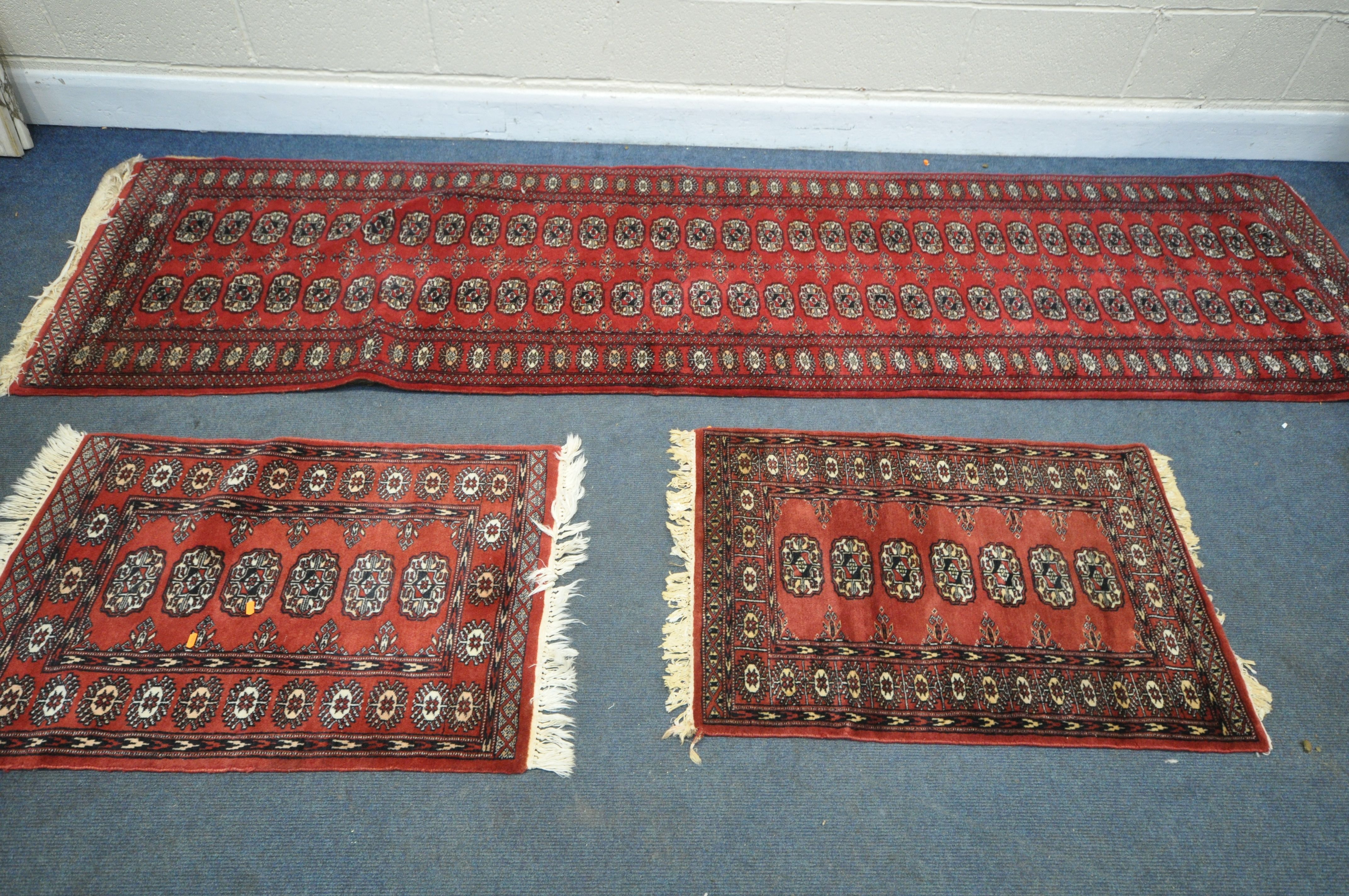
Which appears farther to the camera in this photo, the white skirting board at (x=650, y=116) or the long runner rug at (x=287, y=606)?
the white skirting board at (x=650, y=116)

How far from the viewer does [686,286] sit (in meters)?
2.28

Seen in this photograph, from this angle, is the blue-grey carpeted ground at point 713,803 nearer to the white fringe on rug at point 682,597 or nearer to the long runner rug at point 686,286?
the white fringe on rug at point 682,597

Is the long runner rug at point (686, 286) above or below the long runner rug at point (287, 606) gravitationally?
above

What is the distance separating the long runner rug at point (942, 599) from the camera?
1562 millimetres

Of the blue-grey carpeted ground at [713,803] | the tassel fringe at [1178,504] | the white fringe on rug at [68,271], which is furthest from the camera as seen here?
the white fringe on rug at [68,271]

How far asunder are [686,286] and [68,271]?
186 centimetres

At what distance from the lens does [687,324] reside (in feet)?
7.16

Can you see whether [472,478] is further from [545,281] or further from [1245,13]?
[1245,13]

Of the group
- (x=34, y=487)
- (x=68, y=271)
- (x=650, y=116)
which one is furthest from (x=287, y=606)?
(x=650, y=116)

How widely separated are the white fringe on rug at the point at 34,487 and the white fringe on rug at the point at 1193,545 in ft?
9.21

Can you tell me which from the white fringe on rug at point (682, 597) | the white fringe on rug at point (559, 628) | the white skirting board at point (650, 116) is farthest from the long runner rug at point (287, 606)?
Answer: the white skirting board at point (650, 116)

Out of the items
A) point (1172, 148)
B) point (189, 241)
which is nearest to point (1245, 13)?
point (1172, 148)

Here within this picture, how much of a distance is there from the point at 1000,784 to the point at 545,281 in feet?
5.89

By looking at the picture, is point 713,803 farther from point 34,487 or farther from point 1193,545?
point 34,487
